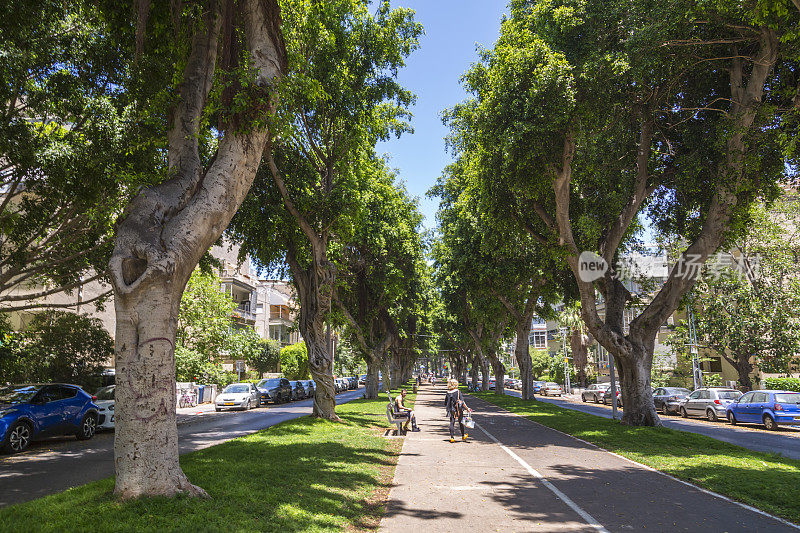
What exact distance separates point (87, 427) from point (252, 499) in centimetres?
1147

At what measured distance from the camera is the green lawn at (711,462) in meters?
7.45

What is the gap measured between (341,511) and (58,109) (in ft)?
38.3

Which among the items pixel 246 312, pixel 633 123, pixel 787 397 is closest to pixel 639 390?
pixel 633 123

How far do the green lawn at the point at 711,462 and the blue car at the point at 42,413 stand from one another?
47.6 ft

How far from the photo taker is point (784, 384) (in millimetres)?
29312

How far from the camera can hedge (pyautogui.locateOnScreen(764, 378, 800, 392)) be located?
2847 centimetres

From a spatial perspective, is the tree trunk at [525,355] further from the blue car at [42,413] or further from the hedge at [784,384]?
the blue car at [42,413]

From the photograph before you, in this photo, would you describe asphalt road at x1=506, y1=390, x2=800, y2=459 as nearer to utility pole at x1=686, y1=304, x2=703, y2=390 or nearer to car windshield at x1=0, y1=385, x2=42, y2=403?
utility pole at x1=686, y1=304, x2=703, y2=390

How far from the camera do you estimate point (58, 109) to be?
11898mm

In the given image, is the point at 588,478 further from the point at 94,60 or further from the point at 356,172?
the point at 94,60

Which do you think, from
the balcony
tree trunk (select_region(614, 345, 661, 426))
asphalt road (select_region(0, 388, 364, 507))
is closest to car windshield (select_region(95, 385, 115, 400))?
asphalt road (select_region(0, 388, 364, 507))

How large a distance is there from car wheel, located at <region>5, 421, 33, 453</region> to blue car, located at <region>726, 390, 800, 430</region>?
26.1 m

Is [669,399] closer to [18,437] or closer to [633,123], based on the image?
[633,123]

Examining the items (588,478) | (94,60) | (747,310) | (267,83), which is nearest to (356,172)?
(94,60)
